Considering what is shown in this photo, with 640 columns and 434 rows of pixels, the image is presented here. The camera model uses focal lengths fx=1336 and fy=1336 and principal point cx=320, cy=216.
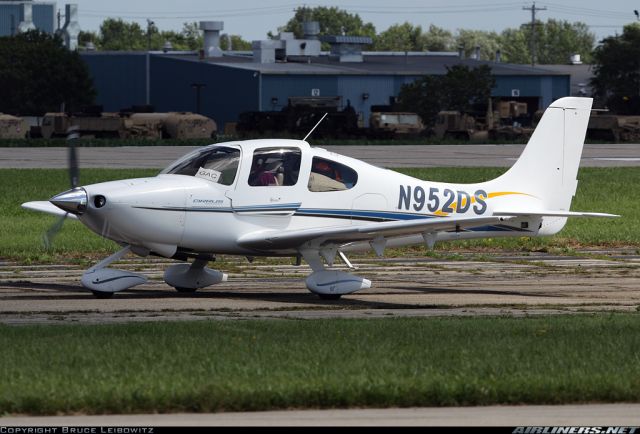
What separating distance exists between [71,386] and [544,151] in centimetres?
1082

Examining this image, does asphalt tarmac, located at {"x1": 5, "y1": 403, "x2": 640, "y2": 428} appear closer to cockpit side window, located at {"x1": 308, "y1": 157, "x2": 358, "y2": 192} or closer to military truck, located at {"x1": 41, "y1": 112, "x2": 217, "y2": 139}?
cockpit side window, located at {"x1": 308, "y1": 157, "x2": 358, "y2": 192}

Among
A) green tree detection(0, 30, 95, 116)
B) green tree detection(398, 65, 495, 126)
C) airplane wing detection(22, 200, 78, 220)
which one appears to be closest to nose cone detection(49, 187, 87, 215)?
airplane wing detection(22, 200, 78, 220)

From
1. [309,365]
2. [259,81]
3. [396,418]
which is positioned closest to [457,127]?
[259,81]

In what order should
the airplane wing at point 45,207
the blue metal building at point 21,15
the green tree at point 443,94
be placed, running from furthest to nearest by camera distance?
the blue metal building at point 21,15
the green tree at point 443,94
the airplane wing at point 45,207

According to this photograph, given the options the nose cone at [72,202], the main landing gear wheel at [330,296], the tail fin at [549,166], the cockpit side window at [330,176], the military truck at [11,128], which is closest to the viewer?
the nose cone at [72,202]

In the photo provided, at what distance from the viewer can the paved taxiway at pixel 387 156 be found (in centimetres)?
4966

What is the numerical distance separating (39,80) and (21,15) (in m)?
49.0

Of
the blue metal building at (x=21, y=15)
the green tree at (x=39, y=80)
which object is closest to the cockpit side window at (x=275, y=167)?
the green tree at (x=39, y=80)

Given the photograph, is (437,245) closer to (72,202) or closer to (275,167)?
(275,167)

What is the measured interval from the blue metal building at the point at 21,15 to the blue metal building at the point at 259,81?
1328 inches

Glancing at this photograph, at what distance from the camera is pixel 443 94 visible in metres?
95.1

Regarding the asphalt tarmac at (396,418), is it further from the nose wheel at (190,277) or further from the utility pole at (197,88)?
the utility pole at (197,88)

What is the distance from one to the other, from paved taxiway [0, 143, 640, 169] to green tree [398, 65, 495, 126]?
83.2ft

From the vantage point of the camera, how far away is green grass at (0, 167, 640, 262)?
24.3 m
